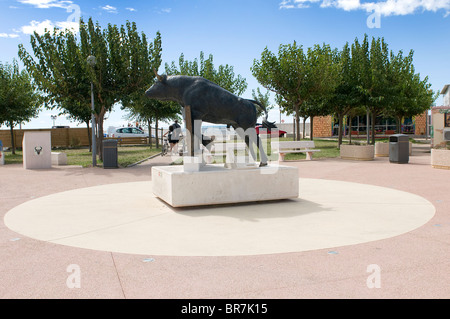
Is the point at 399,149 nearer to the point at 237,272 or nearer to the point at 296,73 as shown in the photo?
the point at 296,73

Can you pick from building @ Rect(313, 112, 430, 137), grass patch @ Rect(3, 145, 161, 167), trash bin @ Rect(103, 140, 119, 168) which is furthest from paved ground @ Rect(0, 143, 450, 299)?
building @ Rect(313, 112, 430, 137)

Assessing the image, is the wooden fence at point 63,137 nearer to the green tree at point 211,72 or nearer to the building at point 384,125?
the green tree at point 211,72

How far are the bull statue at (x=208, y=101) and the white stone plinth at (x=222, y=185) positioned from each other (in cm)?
47

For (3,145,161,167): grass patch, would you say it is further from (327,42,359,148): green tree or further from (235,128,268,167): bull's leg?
A: (327,42,359,148): green tree

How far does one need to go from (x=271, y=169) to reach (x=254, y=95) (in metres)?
39.2

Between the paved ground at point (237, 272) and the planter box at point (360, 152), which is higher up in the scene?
the planter box at point (360, 152)

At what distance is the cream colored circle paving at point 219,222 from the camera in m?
4.87

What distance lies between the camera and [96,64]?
52.3 ft

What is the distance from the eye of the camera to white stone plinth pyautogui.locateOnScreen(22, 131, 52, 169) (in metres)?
15.3

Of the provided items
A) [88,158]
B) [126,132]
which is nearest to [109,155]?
[88,158]

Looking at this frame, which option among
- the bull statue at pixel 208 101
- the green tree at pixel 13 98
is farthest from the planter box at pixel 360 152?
the green tree at pixel 13 98

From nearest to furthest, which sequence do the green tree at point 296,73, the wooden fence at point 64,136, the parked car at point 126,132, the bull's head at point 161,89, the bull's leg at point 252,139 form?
the bull's head at point 161,89, the bull's leg at point 252,139, the green tree at point 296,73, the wooden fence at point 64,136, the parked car at point 126,132
